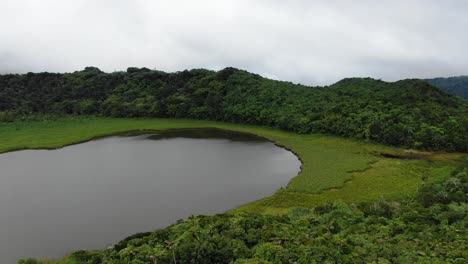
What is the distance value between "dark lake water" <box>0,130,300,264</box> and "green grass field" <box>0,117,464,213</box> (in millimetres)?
2991

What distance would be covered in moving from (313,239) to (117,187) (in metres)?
27.9

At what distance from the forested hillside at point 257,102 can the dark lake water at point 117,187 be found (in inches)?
733

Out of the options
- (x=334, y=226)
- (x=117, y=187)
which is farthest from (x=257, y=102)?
(x=334, y=226)

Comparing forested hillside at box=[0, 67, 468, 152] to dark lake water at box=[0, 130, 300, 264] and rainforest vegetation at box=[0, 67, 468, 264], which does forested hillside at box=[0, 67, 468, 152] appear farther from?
dark lake water at box=[0, 130, 300, 264]

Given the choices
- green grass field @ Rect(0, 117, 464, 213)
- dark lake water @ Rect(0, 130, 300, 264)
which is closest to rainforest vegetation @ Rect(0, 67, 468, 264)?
green grass field @ Rect(0, 117, 464, 213)

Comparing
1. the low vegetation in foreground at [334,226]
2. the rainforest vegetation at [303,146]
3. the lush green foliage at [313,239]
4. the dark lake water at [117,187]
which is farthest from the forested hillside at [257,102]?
the lush green foliage at [313,239]

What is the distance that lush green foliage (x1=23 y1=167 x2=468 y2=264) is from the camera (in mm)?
22422

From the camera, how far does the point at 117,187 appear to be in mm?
44719

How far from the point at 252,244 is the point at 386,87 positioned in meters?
80.7

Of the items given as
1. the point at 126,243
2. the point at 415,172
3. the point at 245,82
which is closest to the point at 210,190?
the point at 126,243

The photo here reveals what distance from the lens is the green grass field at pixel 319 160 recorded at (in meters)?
41.9

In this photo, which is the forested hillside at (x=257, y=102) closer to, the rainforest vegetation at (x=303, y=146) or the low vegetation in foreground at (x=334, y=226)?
the rainforest vegetation at (x=303, y=146)

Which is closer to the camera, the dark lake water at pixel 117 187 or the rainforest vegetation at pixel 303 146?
the rainforest vegetation at pixel 303 146

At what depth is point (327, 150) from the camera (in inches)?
2484
